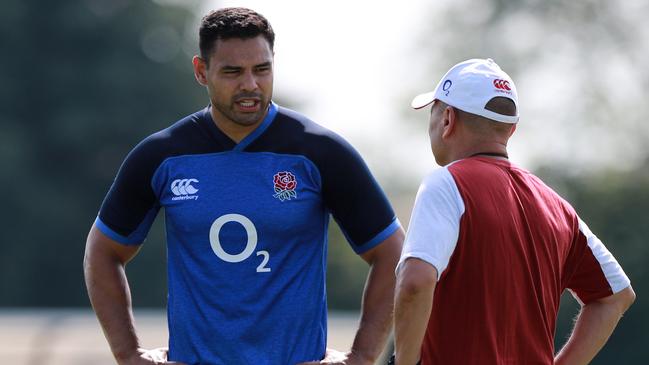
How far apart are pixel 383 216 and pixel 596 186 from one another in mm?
15970

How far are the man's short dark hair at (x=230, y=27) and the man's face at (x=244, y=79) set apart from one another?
0.10ft

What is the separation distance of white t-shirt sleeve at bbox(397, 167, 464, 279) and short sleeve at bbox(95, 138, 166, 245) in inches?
50.0

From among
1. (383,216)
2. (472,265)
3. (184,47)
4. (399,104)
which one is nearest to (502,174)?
(472,265)

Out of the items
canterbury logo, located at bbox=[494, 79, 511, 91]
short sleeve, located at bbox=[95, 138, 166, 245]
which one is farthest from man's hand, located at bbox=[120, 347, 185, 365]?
canterbury logo, located at bbox=[494, 79, 511, 91]

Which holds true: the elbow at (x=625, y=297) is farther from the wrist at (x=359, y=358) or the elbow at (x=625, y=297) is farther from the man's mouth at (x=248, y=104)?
the man's mouth at (x=248, y=104)

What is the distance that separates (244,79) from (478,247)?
1238 millimetres

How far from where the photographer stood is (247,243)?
17.4ft

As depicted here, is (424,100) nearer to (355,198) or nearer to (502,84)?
(502,84)

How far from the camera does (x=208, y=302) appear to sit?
532cm

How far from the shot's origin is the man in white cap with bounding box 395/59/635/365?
15.5 feet

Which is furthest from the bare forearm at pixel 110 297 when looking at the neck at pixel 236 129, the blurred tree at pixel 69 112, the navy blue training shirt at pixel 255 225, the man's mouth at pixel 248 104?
the blurred tree at pixel 69 112

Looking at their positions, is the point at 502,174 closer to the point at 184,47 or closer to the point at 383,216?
the point at 383,216

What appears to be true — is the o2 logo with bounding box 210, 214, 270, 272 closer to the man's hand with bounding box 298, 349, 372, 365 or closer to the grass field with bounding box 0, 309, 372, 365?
the man's hand with bounding box 298, 349, 372, 365

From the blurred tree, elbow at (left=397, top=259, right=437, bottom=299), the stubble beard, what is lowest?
the blurred tree
